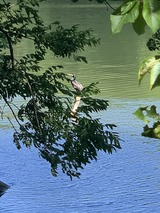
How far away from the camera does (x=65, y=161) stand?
5.33 metres

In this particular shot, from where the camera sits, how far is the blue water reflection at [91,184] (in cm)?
775

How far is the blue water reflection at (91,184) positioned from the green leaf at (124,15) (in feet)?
22.1

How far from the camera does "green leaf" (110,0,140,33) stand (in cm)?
83

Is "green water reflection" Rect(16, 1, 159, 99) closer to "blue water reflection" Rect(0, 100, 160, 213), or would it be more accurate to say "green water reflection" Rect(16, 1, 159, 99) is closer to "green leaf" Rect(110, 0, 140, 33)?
"blue water reflection" Rect(0, 100, 160, 213)

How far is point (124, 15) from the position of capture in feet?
2.79

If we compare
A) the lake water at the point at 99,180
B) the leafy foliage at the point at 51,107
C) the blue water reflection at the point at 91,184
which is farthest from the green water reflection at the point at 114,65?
the leafy foliage at the point at 51,107

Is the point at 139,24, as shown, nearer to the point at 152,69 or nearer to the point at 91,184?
the point at 152,69

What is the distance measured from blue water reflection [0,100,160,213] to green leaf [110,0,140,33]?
674cm

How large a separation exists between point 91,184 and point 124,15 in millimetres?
7724

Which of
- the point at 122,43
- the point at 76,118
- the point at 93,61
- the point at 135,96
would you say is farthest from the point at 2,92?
the point at 122,43

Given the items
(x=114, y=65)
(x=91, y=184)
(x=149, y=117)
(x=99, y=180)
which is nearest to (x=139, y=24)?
(x=149, y=117)

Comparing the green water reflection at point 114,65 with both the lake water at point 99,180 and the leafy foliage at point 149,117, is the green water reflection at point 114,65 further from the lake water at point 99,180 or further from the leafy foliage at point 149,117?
the leafy foliage at point 149,117

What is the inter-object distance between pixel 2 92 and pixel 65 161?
2.63 feet

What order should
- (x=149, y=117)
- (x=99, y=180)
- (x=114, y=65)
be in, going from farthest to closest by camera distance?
(x=114, y=65)
(x=99, y=180)
(x=149, y=117)
